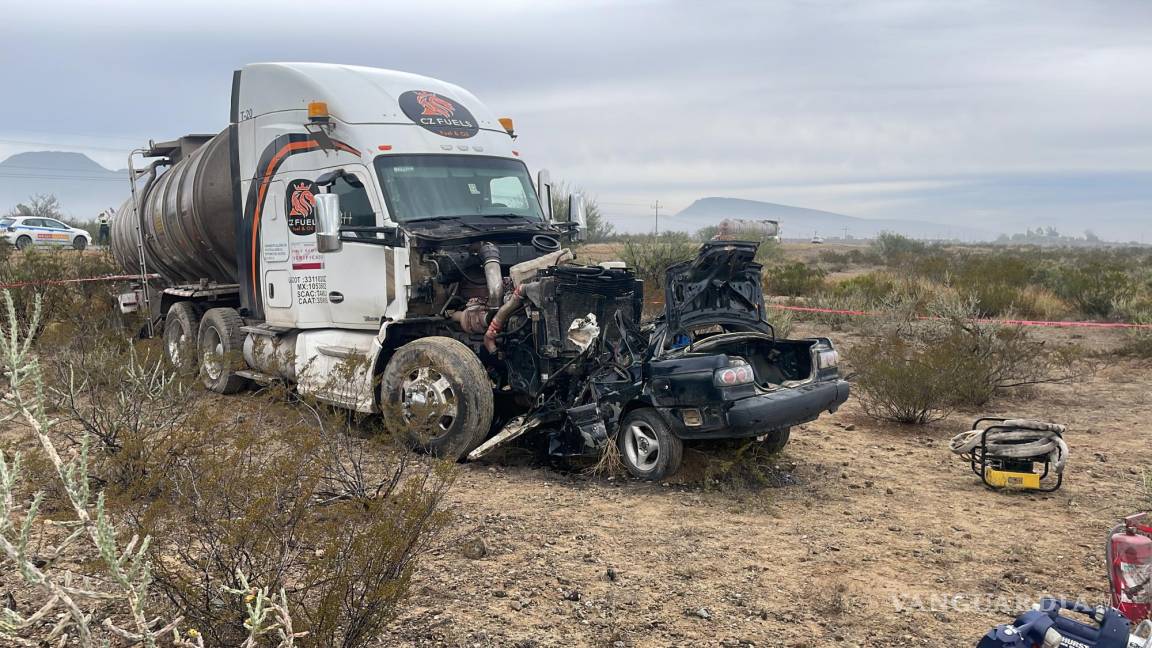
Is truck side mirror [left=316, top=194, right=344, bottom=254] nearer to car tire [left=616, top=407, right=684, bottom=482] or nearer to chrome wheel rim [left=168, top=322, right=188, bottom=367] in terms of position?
car tire [left=616, top=407, right=684, bottom=482]

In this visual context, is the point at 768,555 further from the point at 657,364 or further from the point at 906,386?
the point at 906,386

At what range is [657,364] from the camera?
6406 millimetres

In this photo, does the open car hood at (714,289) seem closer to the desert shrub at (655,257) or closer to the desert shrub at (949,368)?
the desert shrub at (949,368)

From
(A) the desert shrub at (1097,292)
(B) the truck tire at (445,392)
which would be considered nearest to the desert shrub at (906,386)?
A: (B) the truck tire at (445,392)

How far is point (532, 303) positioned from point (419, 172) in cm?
207

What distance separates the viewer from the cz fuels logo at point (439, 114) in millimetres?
8484

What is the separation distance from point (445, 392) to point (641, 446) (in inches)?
66.2

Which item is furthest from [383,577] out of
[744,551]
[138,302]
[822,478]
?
[138,302]

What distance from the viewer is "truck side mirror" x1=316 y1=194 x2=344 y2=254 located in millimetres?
7449

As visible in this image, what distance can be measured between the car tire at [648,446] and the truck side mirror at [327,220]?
2993 millimetres

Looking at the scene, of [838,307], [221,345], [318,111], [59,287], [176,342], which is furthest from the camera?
[838,307]

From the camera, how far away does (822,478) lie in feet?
23.1

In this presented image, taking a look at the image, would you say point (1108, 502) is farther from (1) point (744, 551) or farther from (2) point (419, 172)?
(2) point (419, 172)

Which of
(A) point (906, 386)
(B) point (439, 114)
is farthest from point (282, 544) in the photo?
(A) point (906, 386)
